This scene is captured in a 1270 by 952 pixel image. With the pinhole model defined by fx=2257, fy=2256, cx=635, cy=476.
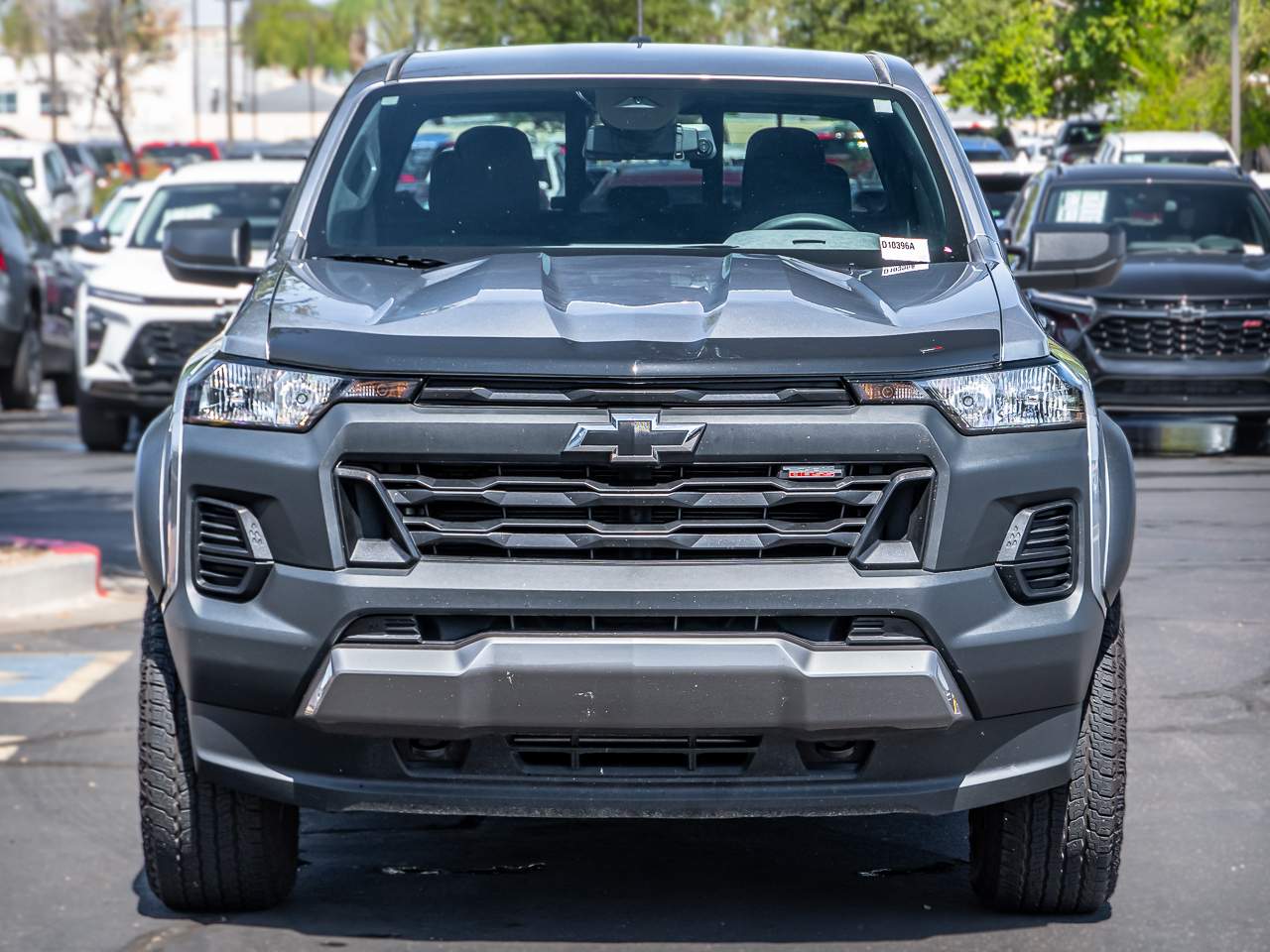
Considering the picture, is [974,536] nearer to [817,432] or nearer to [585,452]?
[817,432]

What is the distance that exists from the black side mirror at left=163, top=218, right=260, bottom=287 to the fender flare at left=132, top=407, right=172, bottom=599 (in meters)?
1.34

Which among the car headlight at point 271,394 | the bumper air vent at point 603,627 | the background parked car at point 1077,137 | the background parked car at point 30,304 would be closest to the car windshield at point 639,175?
the car headlight at point 271,394

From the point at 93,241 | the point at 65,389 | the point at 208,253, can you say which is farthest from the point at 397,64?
the point at 65,389

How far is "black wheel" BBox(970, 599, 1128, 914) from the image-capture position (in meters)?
4.60

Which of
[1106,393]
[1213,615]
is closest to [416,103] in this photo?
[1213,615]

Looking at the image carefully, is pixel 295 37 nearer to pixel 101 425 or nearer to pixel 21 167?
pixel 21 167

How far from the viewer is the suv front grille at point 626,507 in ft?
13.8

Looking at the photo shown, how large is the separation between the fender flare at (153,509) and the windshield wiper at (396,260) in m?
0.74

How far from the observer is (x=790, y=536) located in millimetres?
4219

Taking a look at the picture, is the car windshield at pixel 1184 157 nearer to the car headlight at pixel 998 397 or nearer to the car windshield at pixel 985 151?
the car windshield at pixel 985 151

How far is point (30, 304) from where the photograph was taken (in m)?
16.7

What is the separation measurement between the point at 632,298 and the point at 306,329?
66 centimetres

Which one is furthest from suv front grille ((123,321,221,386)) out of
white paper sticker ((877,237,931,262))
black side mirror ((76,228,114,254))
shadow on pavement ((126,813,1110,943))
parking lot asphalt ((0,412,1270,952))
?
white paper sticker ((877,237,931,262))

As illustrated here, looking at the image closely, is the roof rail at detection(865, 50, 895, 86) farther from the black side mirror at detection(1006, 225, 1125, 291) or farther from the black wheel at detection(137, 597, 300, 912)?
the black wheel at detection(137, 597, 300, 912)
